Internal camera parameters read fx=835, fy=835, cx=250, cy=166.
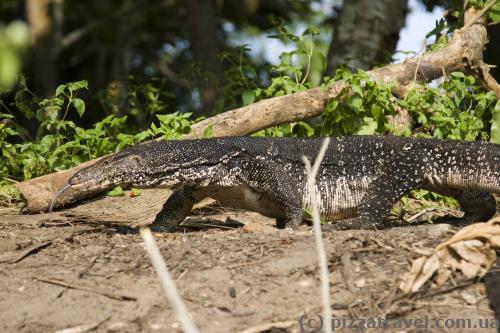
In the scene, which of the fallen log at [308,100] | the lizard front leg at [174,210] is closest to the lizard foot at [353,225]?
the lizard front leg at [174,210]

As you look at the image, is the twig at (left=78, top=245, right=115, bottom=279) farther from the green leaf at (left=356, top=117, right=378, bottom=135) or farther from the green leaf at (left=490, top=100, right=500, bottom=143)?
the green leaf at (left=490, top=100, right=500, bottom=143)

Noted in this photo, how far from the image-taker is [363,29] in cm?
1058

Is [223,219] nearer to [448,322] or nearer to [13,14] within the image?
[448,322]

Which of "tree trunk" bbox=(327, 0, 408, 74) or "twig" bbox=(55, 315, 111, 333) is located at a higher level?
"tree trunk" bbox=(327, 0, 408, 74)

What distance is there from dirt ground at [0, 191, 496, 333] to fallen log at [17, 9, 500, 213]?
1363mm

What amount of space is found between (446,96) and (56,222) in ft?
12.6

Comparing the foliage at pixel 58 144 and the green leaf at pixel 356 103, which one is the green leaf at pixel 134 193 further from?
the green leaf at pixel 356 103

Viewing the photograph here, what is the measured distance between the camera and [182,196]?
21.6 feet

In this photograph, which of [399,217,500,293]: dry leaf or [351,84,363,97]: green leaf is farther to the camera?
[351,84,363,97]: green leaf

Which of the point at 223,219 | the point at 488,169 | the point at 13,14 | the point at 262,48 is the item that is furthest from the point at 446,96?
the point at 13,14

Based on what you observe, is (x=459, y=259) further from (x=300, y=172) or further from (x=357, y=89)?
(x=357, y=89)

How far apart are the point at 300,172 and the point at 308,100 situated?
59.6 inches

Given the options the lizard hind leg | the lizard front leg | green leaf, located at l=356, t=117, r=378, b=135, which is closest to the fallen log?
green leaf, located at l=356, t=117, r=378, b=135

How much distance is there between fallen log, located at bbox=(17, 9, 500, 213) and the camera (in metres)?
7.27
